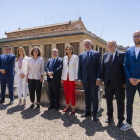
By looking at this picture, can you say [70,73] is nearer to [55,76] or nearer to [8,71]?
[55,76]

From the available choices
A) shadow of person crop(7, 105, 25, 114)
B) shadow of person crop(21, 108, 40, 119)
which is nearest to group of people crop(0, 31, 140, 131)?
shadow of person crop(21, 108, 40, 119)

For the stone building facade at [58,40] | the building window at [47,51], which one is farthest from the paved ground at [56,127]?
the building window at [47,51]

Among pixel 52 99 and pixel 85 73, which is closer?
pixel 85 73

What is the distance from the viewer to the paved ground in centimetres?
268

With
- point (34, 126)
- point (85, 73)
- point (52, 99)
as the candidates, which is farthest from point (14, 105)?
point (85, 73)

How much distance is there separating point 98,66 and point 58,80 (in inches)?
58.1

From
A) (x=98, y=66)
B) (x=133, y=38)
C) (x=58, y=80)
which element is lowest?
(x=58, y=80)

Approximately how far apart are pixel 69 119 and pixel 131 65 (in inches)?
85.8

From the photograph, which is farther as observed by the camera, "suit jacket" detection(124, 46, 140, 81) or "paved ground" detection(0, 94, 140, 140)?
"suit jacket" detection(124, 46, 140, 81)

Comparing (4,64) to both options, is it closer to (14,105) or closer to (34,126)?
(14,105)

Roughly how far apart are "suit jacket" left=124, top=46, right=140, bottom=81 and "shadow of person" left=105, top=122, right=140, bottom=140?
1.20 metres

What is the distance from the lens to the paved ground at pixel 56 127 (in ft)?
8.80

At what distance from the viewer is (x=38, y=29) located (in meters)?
34.8

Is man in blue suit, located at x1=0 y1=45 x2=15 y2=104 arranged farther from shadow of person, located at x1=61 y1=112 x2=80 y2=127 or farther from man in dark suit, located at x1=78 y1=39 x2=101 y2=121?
man in dark suit, located at x1=78 y1=39 x2=101 y2=121
